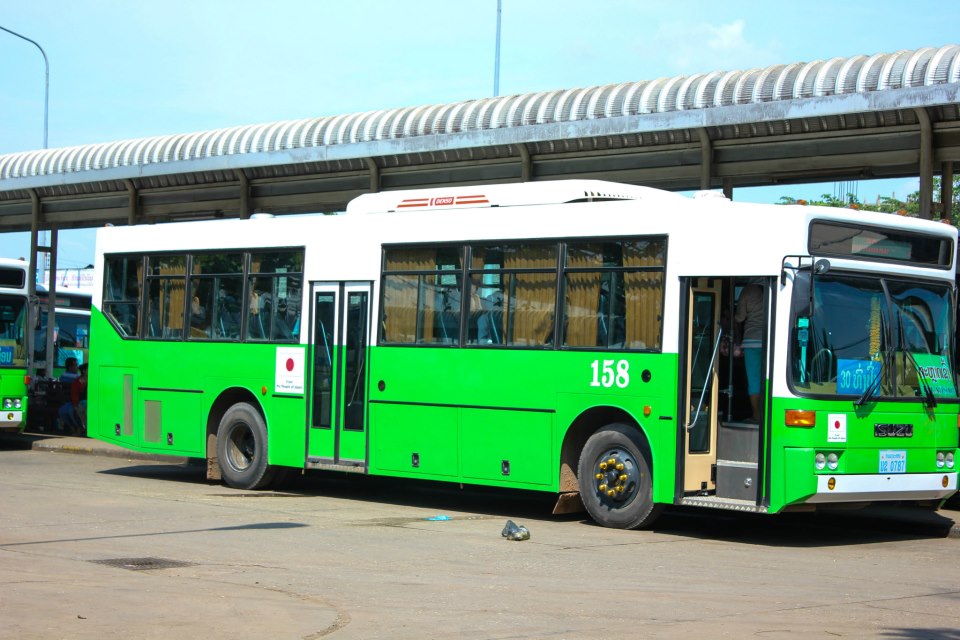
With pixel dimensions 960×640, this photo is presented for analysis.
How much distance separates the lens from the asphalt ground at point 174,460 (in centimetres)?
1411

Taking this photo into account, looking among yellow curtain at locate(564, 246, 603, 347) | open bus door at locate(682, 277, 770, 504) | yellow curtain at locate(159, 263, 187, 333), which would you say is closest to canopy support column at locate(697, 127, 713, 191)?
yellow curtain at locate(564, 246, 603, 347)

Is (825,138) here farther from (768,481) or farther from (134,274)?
(134,274)

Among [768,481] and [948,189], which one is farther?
[948,189]

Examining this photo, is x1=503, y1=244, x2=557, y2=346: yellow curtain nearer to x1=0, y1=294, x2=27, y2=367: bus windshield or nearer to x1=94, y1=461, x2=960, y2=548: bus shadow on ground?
x1=94, y1=461, x2=960, y2=548: bus shadow on ground

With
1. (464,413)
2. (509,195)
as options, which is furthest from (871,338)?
(464,413)

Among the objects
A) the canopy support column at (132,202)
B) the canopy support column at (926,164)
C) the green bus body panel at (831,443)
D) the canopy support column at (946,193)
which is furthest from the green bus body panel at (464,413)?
the canopy support column at (132,202)

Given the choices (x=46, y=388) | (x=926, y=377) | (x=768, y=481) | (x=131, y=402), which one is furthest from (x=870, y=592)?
(x=46, y=388)

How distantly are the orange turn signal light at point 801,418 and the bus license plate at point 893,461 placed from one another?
2.97 feet

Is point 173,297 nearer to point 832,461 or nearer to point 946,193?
point 832,461

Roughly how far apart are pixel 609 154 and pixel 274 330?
18.9 feet

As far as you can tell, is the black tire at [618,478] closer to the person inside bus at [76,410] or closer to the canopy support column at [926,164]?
the canopy support column at [926,164]

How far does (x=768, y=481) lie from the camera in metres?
12.1

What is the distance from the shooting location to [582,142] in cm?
1931

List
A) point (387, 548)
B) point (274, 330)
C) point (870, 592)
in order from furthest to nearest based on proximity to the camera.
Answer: point (274, 330) < point (387, 548) < point (870, 592)
